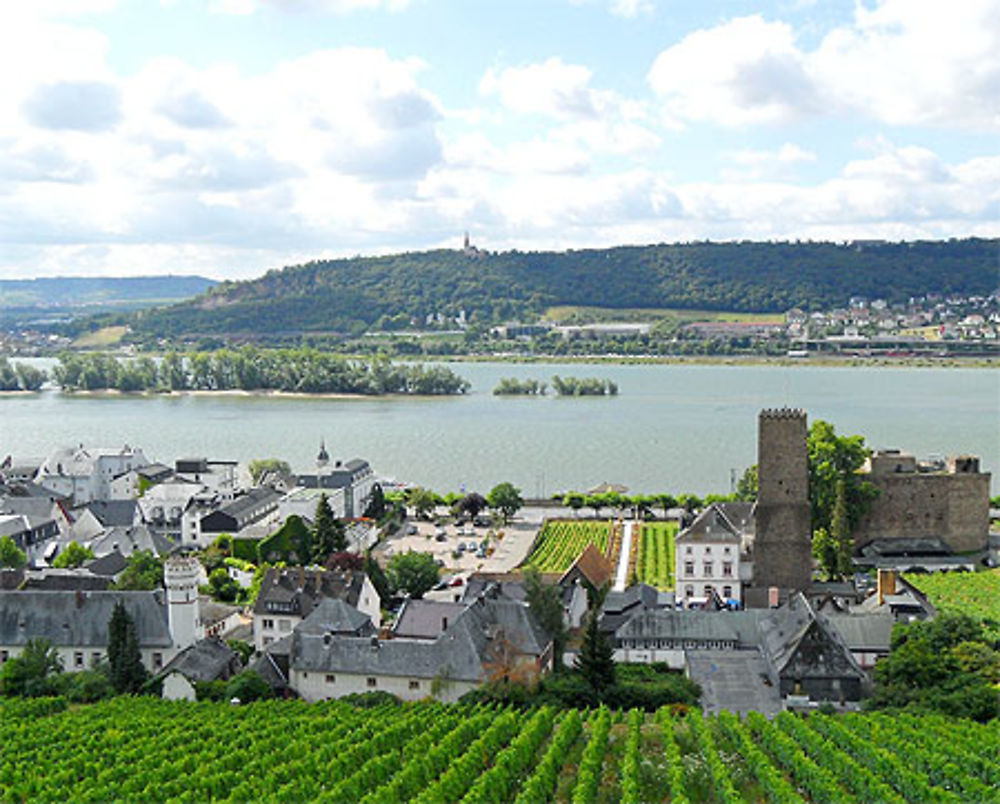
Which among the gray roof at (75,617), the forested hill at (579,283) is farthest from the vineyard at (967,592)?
the forested hill at (579,283)

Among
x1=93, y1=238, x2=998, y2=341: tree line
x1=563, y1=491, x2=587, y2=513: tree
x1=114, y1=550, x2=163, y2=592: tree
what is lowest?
x1=563, y1=491, x2=587, y2=513: tree

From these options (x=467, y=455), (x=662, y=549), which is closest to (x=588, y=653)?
(x=662, y=549)

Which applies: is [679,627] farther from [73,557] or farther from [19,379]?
[19,379]

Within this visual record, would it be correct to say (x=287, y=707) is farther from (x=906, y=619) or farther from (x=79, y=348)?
(x=79, y=348)

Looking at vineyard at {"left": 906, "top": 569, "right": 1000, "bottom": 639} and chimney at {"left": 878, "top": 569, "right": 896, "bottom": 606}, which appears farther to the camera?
vineyard at {"left": 906, "top": 569, "right": 1000, "bottom": 639}

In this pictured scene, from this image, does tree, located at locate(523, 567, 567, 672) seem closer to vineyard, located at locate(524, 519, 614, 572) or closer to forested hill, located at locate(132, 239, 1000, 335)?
vineyard, located at locate(524, 519, 614, 572)

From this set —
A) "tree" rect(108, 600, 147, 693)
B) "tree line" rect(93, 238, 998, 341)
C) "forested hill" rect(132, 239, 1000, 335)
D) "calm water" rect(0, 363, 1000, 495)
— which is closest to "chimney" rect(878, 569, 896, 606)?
"tree" rect(108, 600, 147, 693)

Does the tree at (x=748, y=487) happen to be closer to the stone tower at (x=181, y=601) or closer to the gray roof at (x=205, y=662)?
the gray roof at (x=205, y=662)

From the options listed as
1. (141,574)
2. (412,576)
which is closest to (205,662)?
(141,574)
